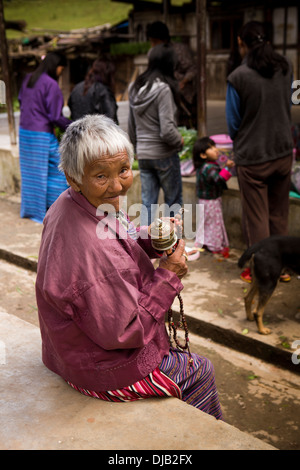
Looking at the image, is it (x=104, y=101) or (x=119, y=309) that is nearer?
(x=119, y=309)

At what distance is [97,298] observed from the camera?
193 centimetres

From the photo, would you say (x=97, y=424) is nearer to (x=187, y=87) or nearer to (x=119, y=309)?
(x=119, y=309)

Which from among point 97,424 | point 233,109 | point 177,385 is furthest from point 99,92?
point 97,424

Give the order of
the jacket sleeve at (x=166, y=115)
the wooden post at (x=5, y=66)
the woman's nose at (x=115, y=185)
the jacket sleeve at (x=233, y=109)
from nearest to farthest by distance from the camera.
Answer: the woman's nose at (x=115, y=185) → the jacket sleeve at (x=233, y=109) → the jacket sleeve at (x=166, y=115) → the wooden post at (x=5, y=66)

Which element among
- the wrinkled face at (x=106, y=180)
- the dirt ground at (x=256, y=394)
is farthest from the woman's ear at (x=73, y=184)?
the dirt ground at (x=256, y=394)

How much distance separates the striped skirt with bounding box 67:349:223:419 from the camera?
2.21 metres

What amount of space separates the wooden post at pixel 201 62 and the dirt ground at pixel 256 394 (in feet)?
7.40

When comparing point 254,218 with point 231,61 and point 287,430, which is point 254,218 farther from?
point 231,61

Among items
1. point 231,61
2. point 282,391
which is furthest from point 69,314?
point 231,61

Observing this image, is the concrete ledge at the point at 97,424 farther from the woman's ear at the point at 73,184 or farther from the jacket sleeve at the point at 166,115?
the jacket sleeve at the point at 166,115

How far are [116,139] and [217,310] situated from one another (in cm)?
253

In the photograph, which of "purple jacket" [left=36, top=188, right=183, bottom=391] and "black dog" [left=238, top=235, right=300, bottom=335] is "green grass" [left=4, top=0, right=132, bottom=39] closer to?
"black dog" [left=238, top=235, right=300, bottom=335]

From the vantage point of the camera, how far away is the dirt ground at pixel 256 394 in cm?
306

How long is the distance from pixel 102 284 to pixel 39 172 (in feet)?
15.7
